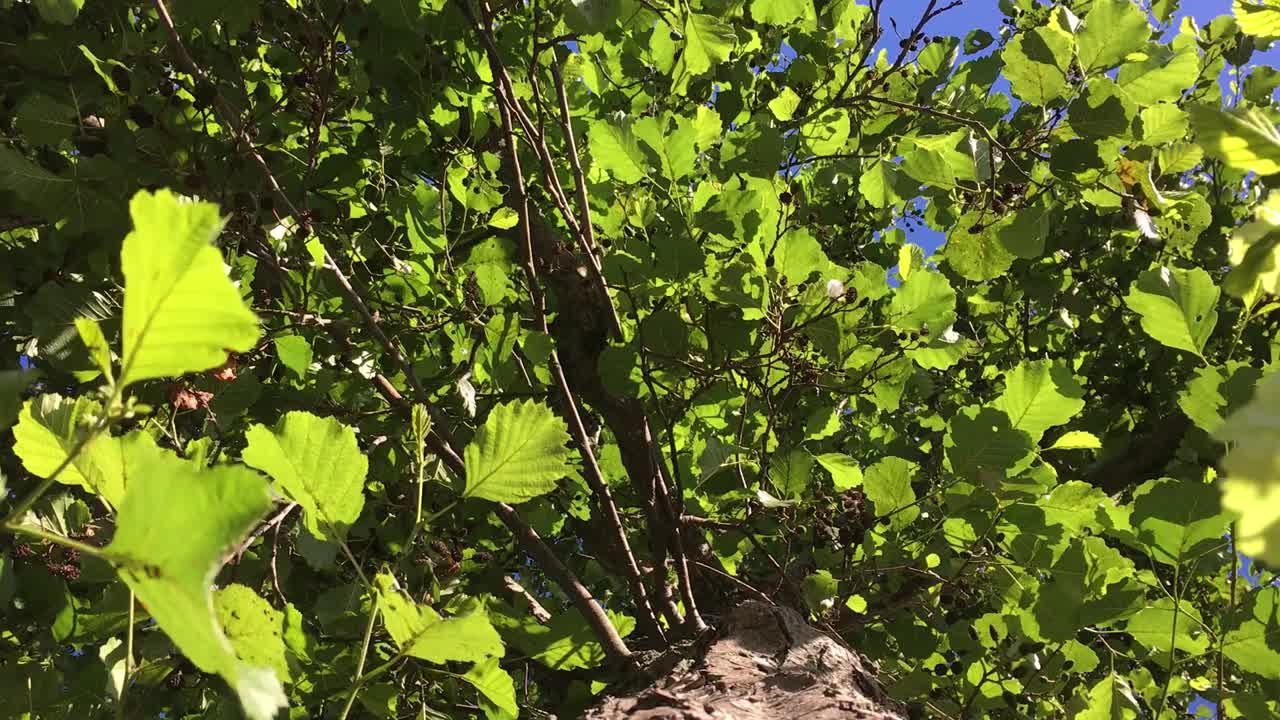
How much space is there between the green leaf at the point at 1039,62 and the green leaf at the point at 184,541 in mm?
1555

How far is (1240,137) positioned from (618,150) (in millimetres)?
1287

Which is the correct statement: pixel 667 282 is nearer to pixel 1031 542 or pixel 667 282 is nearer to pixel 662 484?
pixel 662 484

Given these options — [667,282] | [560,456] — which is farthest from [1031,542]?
[560,456]

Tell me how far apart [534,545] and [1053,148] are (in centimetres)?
136

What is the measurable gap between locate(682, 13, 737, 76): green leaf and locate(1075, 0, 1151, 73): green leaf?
2.26ft

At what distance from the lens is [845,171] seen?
2.09 meters

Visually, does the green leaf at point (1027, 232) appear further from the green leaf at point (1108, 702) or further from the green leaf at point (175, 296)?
the green leaf at point (175, 296)

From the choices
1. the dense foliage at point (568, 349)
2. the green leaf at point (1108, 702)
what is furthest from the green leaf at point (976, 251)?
the green leaf at point (1108, 702)

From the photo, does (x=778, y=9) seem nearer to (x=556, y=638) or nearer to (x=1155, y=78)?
(x=1155, y=78)

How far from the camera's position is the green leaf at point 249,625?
0.86m

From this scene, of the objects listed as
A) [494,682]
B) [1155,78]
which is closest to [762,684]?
[494,682]

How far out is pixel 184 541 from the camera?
406 mm

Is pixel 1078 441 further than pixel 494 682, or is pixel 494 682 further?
pixel 1078 441

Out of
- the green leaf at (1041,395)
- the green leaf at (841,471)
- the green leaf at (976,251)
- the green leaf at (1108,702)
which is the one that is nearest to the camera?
the green leaf at (1108,702)
